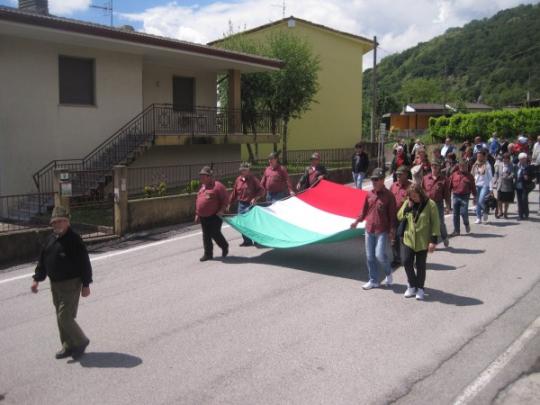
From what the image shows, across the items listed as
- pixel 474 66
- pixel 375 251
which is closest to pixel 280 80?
pixel 375 251

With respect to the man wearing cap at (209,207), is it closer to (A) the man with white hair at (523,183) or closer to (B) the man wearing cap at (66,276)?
(B) the man wearing cap at (66,276)

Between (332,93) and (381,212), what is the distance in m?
31.6

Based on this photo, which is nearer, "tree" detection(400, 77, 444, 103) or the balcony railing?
the balcony railing

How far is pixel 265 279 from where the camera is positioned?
8977 mm

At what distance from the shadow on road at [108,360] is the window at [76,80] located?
13.3 m

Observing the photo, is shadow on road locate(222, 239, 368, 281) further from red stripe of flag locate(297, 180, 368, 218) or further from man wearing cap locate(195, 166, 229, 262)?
red stripe of flag locate(297, 180, 368, 218)

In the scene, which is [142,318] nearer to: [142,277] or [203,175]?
[142,277]

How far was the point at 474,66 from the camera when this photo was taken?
109000mm

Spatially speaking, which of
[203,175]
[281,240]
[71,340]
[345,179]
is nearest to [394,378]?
[71,340]

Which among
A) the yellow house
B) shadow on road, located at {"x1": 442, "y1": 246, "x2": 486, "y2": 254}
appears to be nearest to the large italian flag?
shadow on road, located at {"x1": 442, "y1": 246, "x2": 486, "y2": 254}

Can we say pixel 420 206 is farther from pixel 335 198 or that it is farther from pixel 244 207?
pixel 244 207

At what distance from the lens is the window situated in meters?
17.7

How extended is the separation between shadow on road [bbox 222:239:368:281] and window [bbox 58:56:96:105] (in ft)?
33.2

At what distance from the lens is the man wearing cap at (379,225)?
827 centimetres
